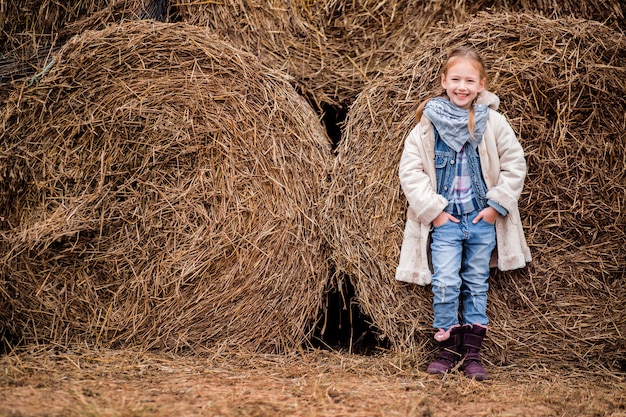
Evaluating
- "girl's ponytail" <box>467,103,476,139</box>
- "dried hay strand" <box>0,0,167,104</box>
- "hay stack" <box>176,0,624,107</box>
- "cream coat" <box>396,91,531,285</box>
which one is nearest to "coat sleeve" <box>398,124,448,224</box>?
"cream coat" <box>396,91,531,285</box>

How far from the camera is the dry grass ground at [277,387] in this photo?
2.37 meters

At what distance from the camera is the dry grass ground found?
2365mm

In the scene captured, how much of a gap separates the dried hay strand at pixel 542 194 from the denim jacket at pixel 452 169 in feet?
0.56

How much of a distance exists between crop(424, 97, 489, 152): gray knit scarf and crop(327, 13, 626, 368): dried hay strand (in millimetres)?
141

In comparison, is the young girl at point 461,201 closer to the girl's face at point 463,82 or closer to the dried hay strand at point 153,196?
the girl's face at point 463,82

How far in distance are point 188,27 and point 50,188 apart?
0.86 meters

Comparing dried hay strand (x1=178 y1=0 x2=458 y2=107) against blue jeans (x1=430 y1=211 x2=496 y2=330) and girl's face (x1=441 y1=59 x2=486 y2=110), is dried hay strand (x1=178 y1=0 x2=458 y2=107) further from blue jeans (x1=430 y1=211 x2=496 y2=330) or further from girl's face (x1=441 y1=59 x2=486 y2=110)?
blue jeans (x1=430 y1=211 x2=496 y2=330)

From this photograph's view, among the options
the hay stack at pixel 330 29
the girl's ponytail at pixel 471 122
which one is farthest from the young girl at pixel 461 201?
the hay stack at pixel 330 29

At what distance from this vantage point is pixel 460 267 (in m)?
2.90

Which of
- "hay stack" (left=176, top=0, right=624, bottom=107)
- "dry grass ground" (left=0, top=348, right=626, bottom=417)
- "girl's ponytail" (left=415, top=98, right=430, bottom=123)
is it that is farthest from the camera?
"hay stack" (left=176, top=0, right=624, bottom=107)

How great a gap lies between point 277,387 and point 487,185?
3.62ft

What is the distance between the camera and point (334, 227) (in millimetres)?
3045

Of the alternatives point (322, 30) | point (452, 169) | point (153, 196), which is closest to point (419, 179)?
point (452, 169)

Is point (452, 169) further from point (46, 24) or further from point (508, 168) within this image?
point (46, 24)
